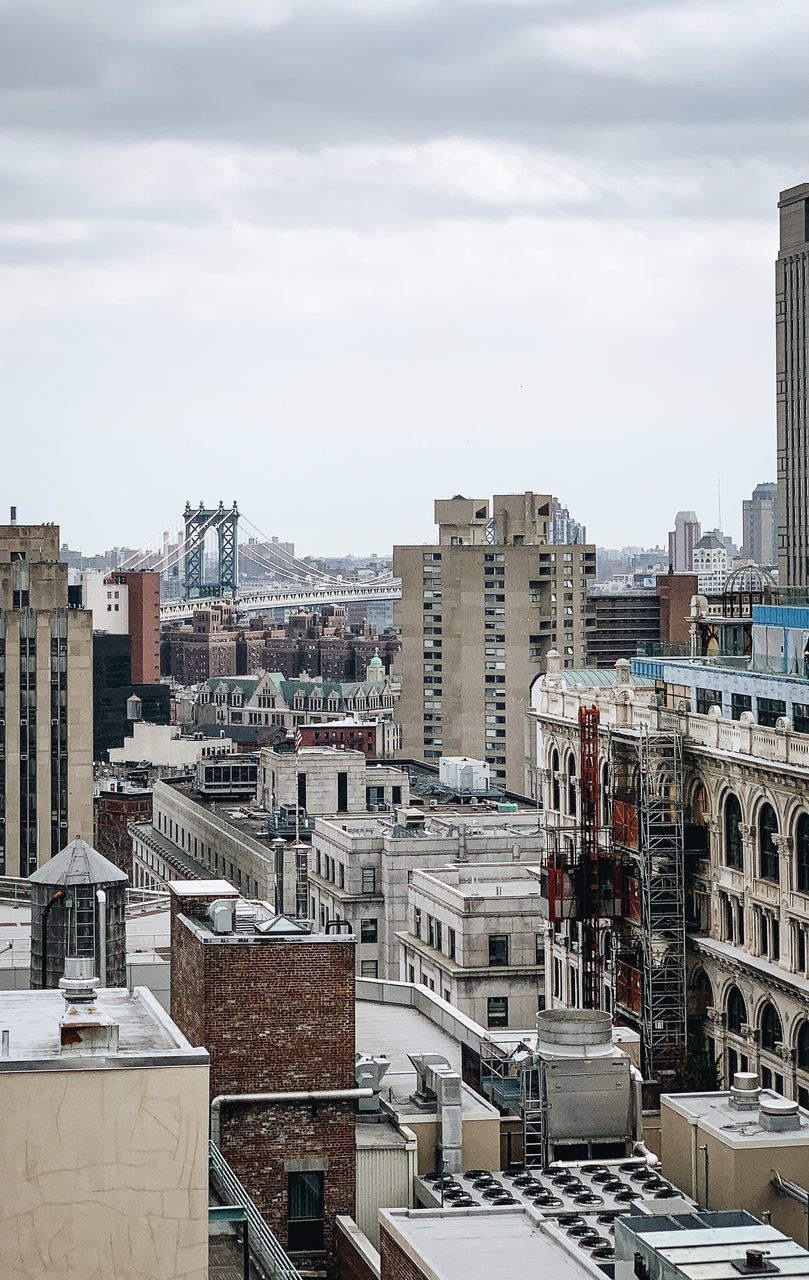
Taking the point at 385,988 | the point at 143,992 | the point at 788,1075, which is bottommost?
the point at 788,1075

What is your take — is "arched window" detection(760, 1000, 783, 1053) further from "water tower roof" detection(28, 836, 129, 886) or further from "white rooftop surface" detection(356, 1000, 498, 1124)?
"water tower roof" detection(28, 836, 129, 886)

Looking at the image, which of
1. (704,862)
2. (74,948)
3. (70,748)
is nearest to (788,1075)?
(704,862)

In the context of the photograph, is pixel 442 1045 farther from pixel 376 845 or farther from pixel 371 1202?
pixel 376 845

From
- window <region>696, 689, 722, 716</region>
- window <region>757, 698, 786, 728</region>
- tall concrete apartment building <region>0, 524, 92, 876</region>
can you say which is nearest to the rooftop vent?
window <region>757, 698, 786, 728</region>

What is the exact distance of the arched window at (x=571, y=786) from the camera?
84.8 meters

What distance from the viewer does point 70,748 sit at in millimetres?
119312

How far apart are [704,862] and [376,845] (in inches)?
1250

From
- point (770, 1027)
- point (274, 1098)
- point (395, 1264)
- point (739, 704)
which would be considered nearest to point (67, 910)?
point (274, 1098)

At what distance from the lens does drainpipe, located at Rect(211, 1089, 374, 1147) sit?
36.8 metres

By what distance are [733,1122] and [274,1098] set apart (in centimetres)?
838

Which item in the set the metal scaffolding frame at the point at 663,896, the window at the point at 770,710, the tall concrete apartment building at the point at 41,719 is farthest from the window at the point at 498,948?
the tall concrete apartment building at the point at 41,719

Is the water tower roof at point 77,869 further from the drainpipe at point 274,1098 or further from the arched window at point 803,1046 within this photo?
the arched window at point 803,1046

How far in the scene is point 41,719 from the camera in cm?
11925

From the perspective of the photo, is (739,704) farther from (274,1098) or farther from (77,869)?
(274,1098)
